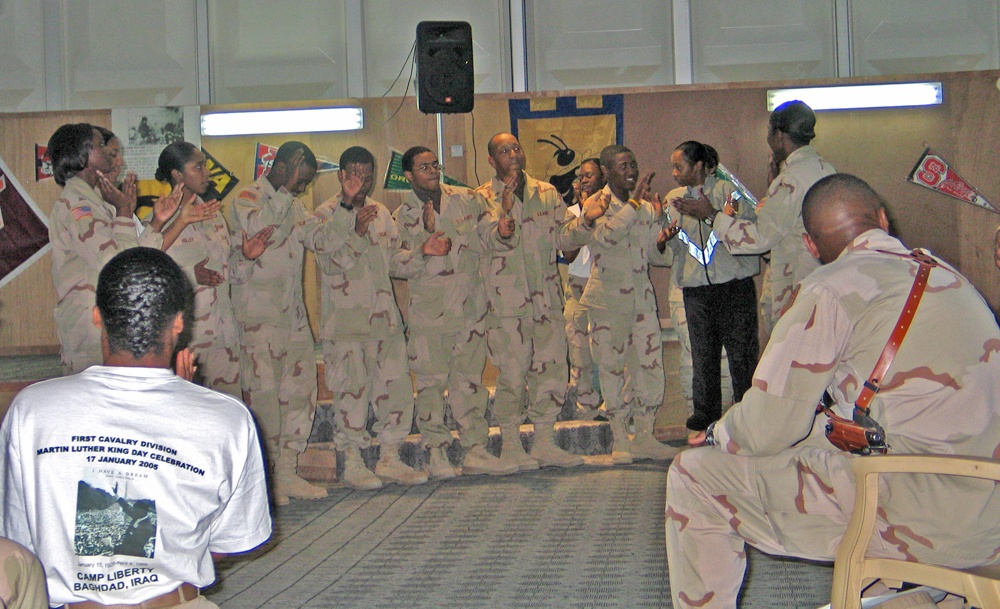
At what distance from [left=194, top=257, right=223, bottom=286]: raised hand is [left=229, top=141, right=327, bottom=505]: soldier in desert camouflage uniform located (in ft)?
0.91

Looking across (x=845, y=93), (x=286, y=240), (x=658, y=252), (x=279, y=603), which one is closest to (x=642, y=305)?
(x=658, y=252)

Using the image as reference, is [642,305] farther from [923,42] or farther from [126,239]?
[923,42]

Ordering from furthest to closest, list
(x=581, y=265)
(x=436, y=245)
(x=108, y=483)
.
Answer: (x=581, y=265), (x=436, y=245), (x=108, y=483)

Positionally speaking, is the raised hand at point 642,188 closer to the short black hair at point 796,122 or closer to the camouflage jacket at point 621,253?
the camouflage jacket at point 621,253

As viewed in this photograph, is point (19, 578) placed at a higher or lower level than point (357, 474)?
higher

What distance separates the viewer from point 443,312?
17.9ft

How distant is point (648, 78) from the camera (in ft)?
25.4

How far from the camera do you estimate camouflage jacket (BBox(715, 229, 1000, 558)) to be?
7.11ft

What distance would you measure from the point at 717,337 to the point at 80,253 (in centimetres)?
335

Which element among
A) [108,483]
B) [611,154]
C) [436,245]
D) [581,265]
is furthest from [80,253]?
[581,265]

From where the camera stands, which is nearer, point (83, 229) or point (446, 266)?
point (83, 229)

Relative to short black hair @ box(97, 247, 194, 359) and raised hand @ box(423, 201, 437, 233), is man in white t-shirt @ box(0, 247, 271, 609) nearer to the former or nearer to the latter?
short black hair @ box(97, 247, 194, 359)

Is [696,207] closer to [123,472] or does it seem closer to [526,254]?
[526,254]

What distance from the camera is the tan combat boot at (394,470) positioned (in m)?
5.30
